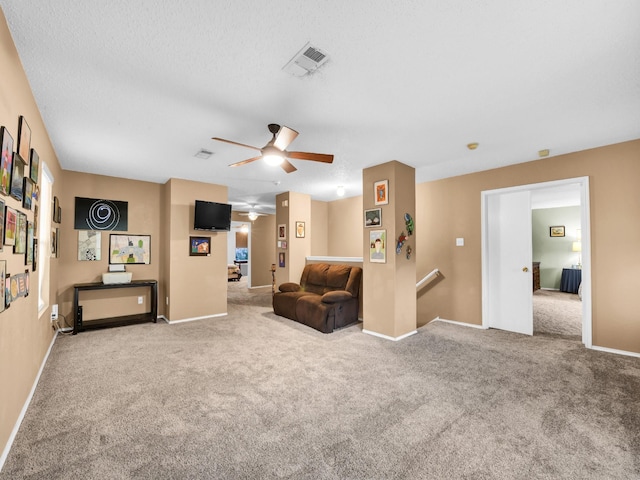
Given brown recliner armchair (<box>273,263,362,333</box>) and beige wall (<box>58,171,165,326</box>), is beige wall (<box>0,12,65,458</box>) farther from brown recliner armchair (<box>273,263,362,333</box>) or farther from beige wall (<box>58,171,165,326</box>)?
brown recliner armchair (<box>273,263,362,333</box>)

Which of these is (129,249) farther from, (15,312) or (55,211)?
(15,312)

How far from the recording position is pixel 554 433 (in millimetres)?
1953

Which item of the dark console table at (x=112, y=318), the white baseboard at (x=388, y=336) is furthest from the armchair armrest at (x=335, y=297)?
the dark console table at (x=112, y=318)

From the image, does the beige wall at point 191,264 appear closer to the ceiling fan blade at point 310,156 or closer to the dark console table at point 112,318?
the dark console table at point 112,318

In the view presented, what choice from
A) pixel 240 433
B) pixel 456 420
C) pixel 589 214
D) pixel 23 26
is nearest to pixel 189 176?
pixel 23 26

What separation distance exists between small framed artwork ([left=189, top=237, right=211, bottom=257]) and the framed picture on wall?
8.97m

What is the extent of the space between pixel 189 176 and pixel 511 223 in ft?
Answer: 16.4

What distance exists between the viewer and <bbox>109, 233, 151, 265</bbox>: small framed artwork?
486 centimetres

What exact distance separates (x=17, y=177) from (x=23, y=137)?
317 mm

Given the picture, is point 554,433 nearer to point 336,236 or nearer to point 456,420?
point 456,420

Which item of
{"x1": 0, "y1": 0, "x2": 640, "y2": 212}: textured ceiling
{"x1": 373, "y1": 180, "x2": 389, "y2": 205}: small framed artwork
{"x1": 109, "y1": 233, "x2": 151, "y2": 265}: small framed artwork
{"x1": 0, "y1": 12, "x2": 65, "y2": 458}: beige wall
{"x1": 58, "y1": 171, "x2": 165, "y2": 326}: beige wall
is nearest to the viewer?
{"x1": 0, "y1": 0, "x2": 640, "y2": 212}: textured ceiling

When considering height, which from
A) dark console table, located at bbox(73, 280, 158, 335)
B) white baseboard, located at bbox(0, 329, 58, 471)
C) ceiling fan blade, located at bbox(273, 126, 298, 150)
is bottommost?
white baseboard, located at bbox(0, 329, 58, 471)

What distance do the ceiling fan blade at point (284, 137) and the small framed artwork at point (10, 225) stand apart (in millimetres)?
1824

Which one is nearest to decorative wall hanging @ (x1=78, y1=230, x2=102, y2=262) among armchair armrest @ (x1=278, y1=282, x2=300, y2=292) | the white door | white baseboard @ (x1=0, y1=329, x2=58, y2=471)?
white baseboard @ (x1=0, y1=329, x2=58, y2=471)
